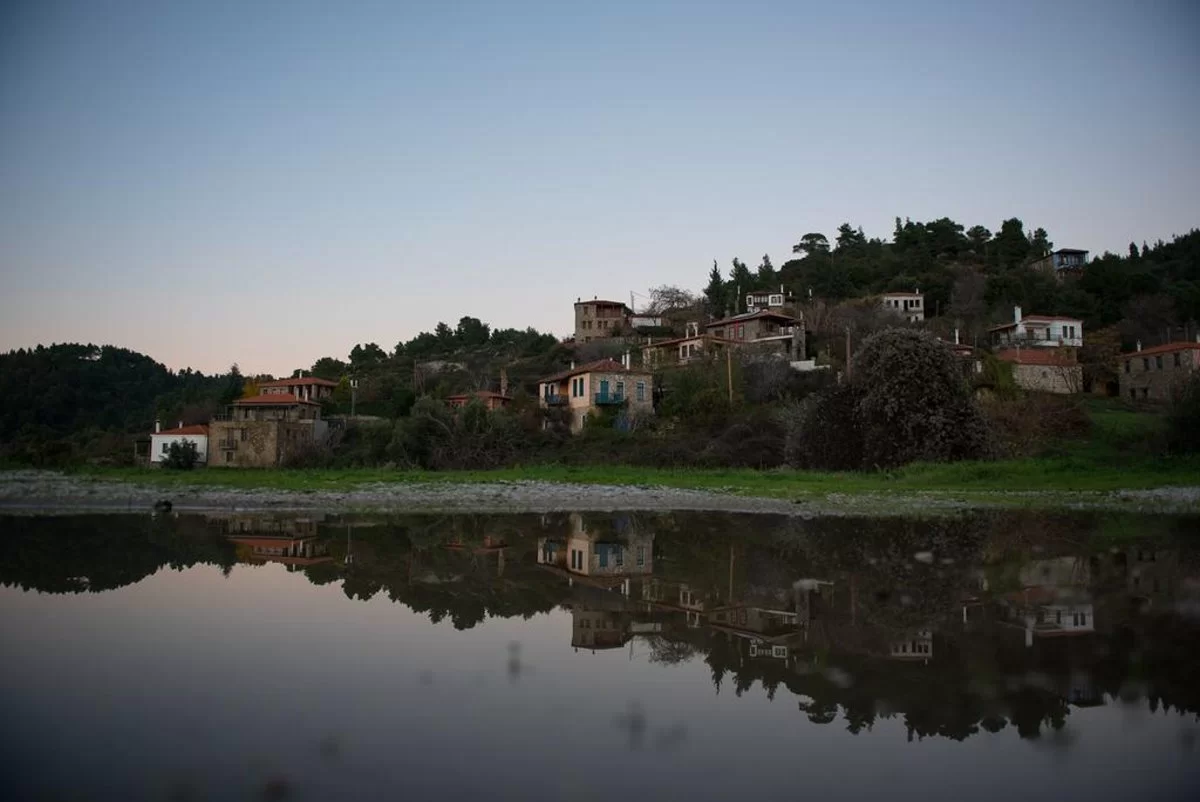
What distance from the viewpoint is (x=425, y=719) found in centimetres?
642

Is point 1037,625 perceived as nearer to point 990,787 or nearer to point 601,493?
point 990,787

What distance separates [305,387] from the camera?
81.6 m

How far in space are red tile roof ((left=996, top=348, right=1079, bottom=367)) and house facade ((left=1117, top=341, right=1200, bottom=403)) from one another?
364cm

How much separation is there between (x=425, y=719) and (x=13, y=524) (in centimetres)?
2206

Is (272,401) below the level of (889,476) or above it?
above

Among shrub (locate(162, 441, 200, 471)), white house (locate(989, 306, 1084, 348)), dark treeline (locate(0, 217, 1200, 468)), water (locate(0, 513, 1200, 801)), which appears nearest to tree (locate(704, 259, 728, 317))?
dark treeline (locate(0, 217, 1200, 468))

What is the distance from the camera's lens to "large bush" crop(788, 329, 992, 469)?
37.4 metres

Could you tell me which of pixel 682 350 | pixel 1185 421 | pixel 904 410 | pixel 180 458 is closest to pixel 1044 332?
pixel 682 350

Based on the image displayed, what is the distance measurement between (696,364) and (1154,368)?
111 feet

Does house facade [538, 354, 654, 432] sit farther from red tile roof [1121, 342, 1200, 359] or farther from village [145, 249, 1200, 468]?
red tile roof [1121, 342, 1200, 359]

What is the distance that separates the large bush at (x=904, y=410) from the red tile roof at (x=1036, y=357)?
26.2 m

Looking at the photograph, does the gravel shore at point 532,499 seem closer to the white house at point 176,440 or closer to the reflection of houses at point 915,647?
the reflection of houses at point 915,647

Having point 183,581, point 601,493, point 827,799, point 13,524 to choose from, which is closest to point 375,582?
point 183,581

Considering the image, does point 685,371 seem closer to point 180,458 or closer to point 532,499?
point 532,499
